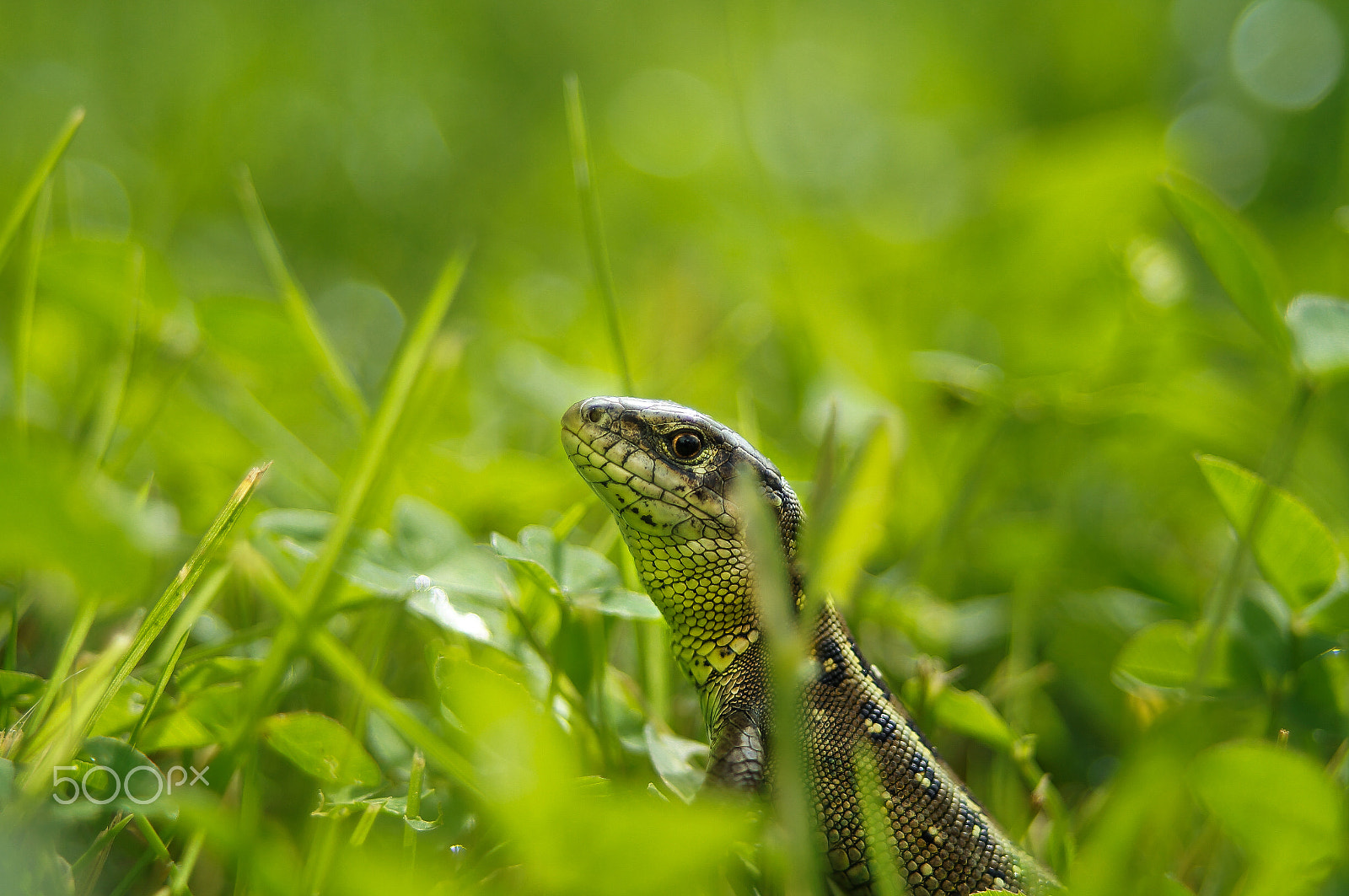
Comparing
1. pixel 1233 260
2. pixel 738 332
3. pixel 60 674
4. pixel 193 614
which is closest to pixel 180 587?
pixel 193 614

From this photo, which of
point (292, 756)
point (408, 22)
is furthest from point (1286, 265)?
point (408, 22)

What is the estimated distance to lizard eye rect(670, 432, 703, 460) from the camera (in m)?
2.00

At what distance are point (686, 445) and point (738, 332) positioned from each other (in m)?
1.45

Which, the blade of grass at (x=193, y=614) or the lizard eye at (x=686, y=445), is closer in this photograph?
the blade of grass at (x=193, y=614)

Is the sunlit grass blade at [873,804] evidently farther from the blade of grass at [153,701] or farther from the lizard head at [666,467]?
the blade of grass at [153,701]

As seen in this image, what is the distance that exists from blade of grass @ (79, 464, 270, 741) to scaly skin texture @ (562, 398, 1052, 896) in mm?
676

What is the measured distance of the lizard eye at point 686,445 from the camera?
2.00 m

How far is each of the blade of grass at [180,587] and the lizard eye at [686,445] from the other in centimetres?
86

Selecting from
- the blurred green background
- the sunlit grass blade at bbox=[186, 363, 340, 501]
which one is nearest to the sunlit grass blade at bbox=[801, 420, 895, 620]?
the blurred green background

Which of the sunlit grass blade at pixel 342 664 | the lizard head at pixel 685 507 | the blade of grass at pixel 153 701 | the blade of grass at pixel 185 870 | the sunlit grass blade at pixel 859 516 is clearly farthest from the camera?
the lizard head at pixel 685 507

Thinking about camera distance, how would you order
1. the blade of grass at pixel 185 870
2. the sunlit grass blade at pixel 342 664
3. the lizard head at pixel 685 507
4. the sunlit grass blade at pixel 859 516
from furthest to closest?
1. the lizard head at pixel 685 507
2. the sunlit grass blade at pixel 859 516
3. the blade of grass at pixel 185 870
4. the sunlit grass blade at pixel 342 664

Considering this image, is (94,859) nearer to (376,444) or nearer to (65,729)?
(65,729)

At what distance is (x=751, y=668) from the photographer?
1.84m

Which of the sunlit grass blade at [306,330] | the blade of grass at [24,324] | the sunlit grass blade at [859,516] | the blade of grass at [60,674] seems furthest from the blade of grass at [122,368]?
the sunlit grass blade at [859,516]
